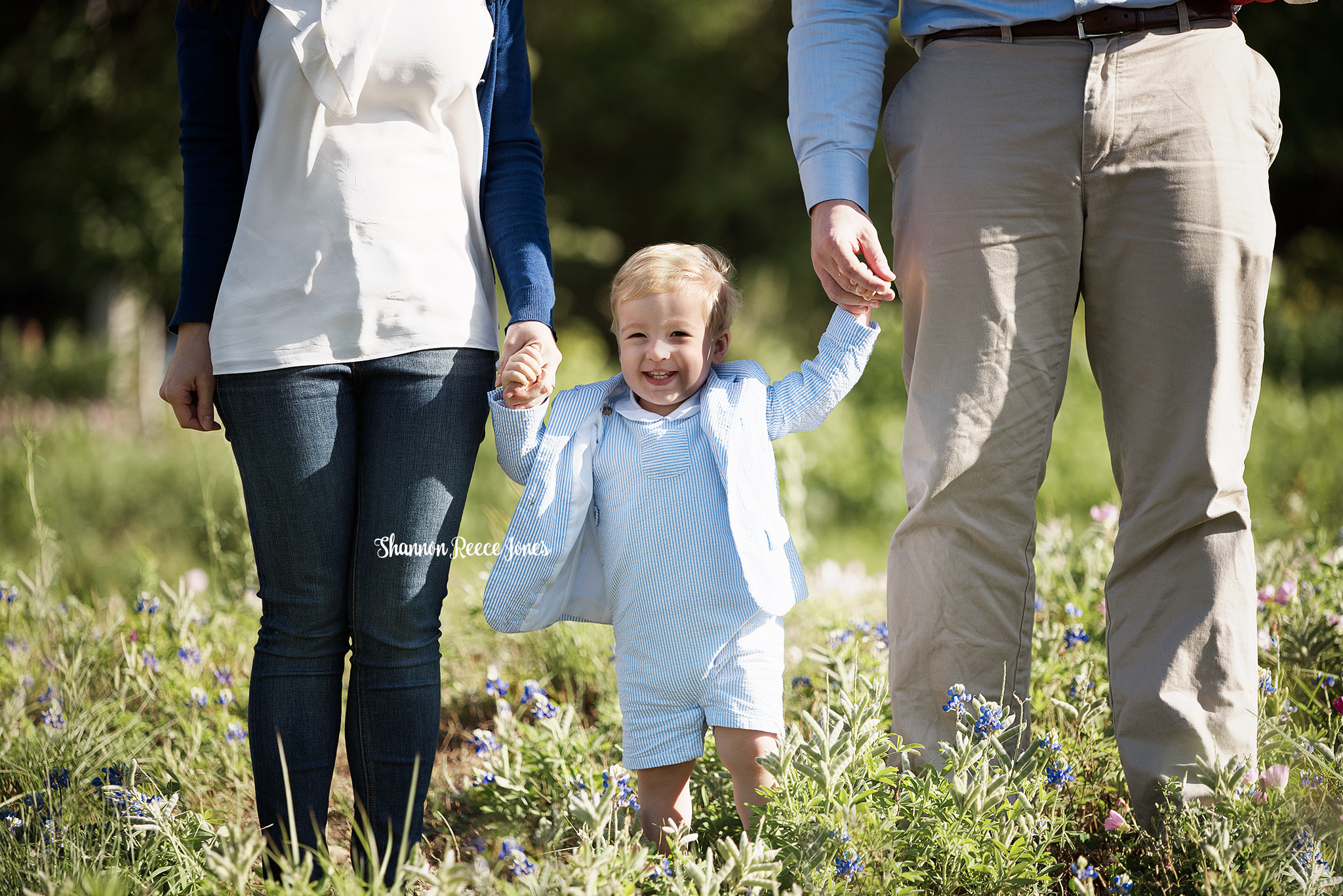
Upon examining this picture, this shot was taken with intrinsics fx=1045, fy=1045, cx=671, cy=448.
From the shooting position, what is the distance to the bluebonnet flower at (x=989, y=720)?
1.74 metres

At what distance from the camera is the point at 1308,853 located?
5.04ft

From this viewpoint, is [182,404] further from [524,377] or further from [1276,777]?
[1276,777]

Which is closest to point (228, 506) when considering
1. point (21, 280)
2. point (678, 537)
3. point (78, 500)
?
point (78, 500)

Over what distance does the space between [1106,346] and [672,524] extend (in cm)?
85

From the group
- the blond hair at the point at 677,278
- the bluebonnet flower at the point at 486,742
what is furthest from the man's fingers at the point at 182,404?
the bluebonnet flower at the point at 486,742

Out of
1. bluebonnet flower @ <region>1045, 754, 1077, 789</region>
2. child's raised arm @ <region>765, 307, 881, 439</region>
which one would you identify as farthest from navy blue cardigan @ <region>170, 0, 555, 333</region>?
bluebonnet flower @ <region>1045, 754, 1077, 789</region>

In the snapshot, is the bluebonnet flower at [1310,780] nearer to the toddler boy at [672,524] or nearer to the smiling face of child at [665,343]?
the toddler boy at [672,524]

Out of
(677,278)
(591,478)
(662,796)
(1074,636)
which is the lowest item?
(662,796)

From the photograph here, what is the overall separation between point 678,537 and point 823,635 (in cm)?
123

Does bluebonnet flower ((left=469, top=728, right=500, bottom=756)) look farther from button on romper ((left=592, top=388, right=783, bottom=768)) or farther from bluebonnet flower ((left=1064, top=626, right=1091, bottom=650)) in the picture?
bluebonnet flower ((left=1064, top=626, right=1091, bottom=650))

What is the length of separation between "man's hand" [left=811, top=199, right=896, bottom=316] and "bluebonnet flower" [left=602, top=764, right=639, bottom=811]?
939 millimetres

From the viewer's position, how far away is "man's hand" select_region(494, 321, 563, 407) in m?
1.79

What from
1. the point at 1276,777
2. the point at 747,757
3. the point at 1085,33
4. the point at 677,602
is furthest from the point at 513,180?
the point at 1276,777

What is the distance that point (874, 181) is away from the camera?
824cm
